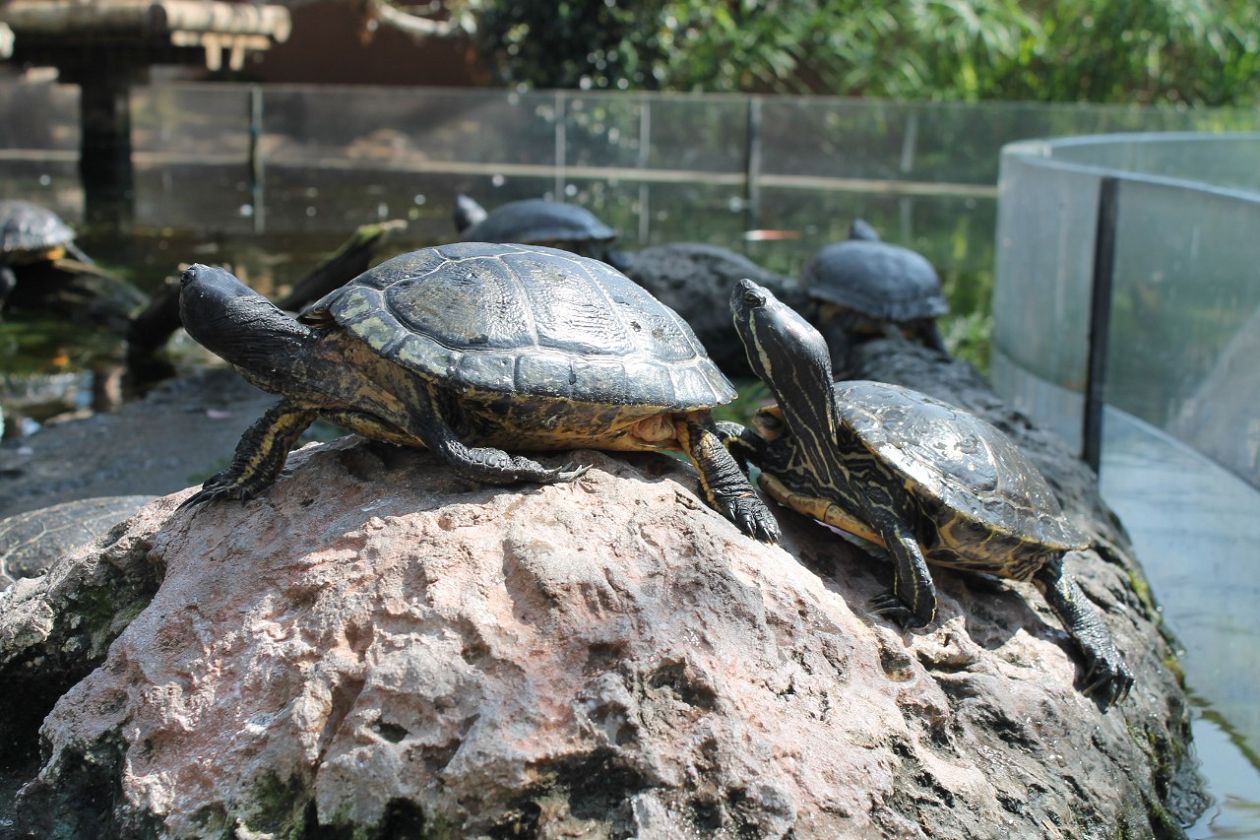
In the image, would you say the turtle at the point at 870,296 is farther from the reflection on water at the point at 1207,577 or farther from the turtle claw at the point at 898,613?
the turtle claw at the point at 898,613

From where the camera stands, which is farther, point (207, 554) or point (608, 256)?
point (608, 256)

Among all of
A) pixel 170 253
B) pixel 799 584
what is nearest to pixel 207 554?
pixel 799 584

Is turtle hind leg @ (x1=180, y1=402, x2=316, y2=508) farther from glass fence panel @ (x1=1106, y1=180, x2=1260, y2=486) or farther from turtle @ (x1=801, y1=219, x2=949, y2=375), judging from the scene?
turtle @ (x1=801, y1=219, x2=949, y2=375)

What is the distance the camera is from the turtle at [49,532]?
171 inches

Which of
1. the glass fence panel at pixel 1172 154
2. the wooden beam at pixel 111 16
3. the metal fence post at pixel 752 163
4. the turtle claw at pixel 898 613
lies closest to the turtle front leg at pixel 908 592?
the turtle claw at pixel 898 613

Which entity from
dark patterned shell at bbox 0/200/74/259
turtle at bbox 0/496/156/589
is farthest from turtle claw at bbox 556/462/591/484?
dark patterned shell at bbox 0/200/74/259

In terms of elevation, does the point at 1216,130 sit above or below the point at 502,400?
above

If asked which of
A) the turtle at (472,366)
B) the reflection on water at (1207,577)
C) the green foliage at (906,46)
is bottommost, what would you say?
the reflection on water at (1207,577)

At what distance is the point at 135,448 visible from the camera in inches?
261

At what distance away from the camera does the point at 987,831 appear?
2.85 m

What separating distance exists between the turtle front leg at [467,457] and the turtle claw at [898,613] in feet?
3.02

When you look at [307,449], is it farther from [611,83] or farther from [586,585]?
[611,83]

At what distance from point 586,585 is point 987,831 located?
3.58 feet

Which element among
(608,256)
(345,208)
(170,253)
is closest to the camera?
(608,256)
